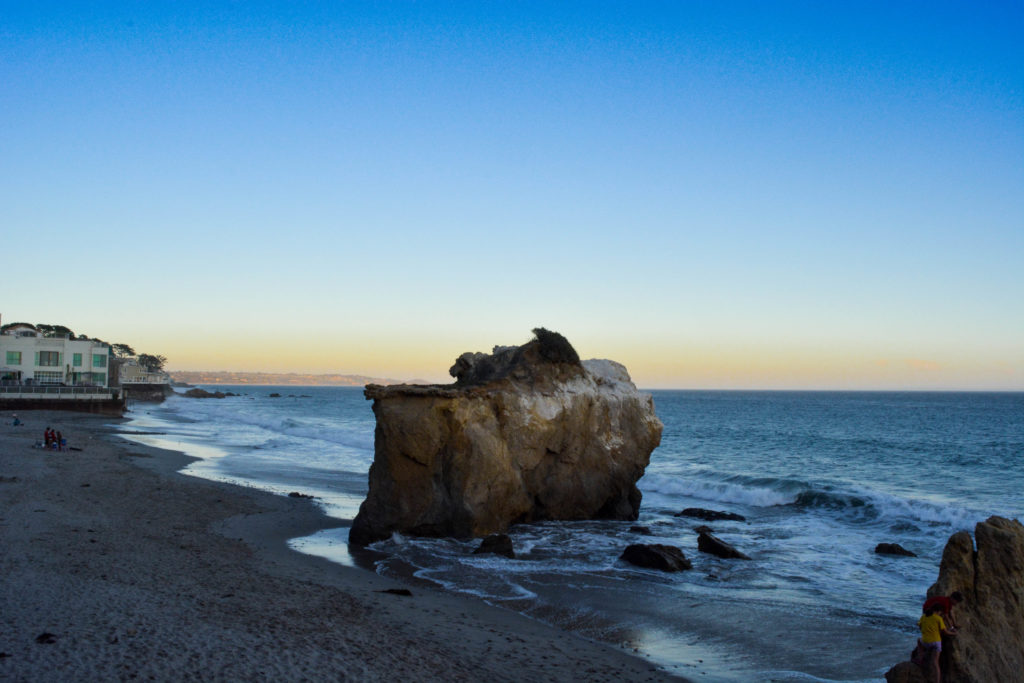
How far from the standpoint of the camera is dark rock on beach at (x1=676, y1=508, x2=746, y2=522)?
24.3m

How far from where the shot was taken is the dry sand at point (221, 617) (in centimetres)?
888

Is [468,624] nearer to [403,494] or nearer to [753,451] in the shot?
[403,494]

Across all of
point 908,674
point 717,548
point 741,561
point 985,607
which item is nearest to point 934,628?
point 908,674

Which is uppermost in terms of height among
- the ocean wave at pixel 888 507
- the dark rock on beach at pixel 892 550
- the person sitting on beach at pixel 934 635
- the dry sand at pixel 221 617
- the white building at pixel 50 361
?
the white building at pixel 50 361

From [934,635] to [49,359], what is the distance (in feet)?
279

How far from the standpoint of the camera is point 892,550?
1861 cm

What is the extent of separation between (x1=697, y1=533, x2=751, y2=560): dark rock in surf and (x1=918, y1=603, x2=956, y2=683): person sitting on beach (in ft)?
29.5

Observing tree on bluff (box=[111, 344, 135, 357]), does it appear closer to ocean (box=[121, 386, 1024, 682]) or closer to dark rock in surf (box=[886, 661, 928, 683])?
ocean (box=[121, 386, 1024, 682])

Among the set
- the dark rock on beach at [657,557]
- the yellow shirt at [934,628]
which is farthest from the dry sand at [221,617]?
the dark rock on beach at [657,557]

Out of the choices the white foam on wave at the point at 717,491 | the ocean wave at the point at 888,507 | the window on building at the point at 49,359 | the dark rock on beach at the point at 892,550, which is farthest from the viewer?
the window on building at the point at 49,359

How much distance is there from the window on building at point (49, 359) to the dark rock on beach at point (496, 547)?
244 feet

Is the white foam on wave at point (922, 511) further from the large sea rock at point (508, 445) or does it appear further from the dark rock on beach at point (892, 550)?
the large sea rock at point (508, 445)

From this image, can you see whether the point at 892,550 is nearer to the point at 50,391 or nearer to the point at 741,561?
the point at 741,561

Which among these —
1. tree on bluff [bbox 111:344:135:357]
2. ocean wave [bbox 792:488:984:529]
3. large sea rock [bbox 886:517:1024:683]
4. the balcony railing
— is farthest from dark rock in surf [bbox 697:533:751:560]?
tree on bluff [bbox 111:344:135:357]
